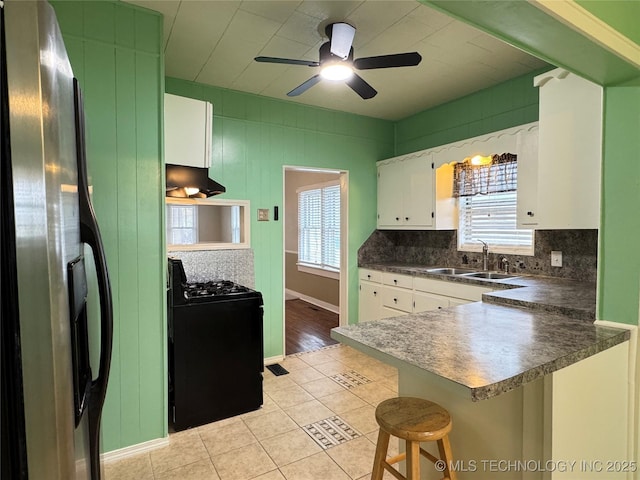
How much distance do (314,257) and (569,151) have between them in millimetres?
4688

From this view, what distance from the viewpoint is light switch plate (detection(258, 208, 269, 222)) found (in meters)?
3.72

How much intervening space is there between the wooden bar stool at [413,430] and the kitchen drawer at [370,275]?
103 inches

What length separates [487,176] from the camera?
356cm

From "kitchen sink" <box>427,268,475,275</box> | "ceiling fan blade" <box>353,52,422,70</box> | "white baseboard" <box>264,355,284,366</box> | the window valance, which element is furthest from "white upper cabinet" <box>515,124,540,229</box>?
"white baseboard" <box>264,355,284,366</box>

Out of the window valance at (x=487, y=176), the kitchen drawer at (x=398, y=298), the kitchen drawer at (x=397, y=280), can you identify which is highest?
the window valance at (x=487, y=176)

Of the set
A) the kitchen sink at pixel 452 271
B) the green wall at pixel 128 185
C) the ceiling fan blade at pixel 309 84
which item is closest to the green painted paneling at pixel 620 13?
the ceiling fan blade at pixel 309 84

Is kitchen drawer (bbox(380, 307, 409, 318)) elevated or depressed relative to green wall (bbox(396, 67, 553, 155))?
depressed

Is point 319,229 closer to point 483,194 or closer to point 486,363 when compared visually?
point 483,194

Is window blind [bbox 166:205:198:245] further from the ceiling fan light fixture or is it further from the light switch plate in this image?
the ceiling fan light fixture

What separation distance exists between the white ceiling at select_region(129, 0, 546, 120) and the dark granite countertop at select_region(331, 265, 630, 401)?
1860 millimetres

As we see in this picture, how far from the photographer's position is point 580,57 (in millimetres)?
1284

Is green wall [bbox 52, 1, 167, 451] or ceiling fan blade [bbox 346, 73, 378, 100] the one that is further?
ceiling fan blade [bbox 346, 73, 378, 100]

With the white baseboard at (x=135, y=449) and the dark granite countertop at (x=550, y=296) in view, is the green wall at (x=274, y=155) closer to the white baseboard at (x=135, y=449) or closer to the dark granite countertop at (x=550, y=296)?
the white baseboard at (x=135, y=449)

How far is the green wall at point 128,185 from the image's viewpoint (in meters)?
2.09
